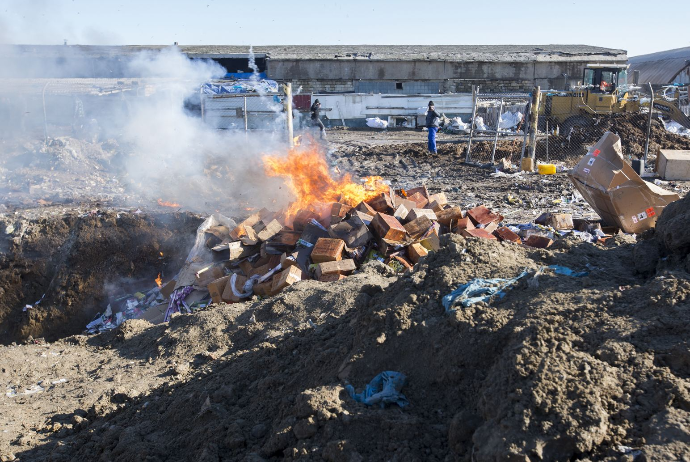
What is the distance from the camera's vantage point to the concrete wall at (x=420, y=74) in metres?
31.5

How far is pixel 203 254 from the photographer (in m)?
9.11

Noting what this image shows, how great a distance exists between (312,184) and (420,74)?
23.3 meters

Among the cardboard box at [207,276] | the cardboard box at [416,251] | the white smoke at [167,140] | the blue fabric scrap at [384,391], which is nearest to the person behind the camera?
the blue fabric scrap at [384,391]

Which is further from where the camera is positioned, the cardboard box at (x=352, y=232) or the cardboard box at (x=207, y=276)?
the cardboard box at (x=207, y=276)

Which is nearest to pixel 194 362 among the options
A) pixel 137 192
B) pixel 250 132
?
pixel 137 192

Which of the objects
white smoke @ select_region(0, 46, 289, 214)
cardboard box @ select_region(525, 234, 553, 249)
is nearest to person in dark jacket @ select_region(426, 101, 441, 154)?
white smoke @ select_region(0, 46, 289, 214)

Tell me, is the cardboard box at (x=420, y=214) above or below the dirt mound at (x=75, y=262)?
above

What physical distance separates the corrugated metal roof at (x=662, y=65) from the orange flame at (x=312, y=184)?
3363 centimetres

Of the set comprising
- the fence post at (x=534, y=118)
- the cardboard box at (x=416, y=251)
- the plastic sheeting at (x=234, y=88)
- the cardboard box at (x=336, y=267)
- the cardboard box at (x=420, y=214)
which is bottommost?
the cardboard box at (x=336, y=267)

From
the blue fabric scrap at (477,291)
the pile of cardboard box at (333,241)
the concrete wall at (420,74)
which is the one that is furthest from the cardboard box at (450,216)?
the concrete wall at (420,74)

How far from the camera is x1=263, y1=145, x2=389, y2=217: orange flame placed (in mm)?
9672

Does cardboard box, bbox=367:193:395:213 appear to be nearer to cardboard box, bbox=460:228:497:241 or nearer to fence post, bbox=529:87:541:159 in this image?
cardboard box, bbox=460:228:497:241

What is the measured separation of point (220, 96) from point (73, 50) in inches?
363

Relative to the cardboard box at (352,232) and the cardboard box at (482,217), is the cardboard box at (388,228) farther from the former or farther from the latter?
the cardboard box at (482,217)
